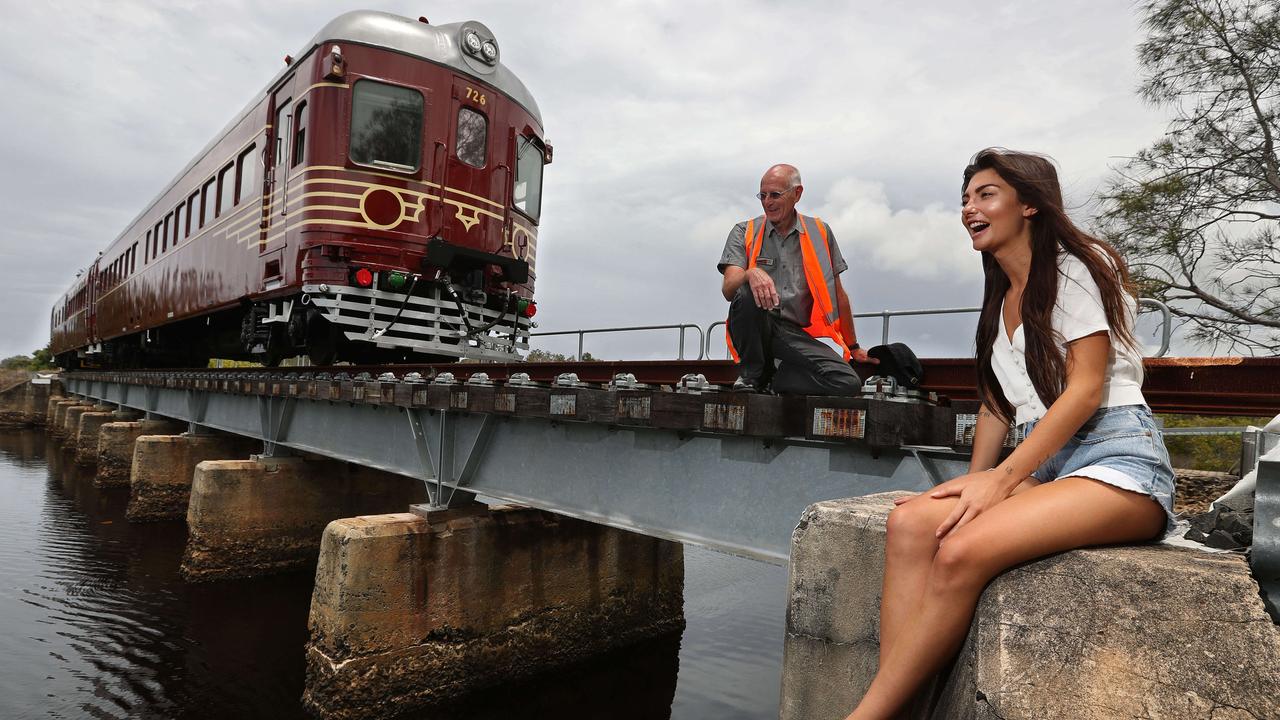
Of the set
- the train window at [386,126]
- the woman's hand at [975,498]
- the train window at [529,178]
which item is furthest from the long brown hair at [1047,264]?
the train window at [529,178]

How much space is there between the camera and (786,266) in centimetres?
358

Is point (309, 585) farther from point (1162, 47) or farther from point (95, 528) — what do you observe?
point (1162, 47)

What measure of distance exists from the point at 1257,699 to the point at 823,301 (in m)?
2.35

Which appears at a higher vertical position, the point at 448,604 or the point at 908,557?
the point at 908,557

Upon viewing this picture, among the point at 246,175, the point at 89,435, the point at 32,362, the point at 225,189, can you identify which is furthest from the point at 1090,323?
the point at 32,362

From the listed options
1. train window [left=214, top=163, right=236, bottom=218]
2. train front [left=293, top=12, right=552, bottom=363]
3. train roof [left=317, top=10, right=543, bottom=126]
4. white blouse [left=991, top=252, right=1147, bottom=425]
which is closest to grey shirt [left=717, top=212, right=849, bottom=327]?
white blouse [left=991, top=252, right=1147, bottom=425]

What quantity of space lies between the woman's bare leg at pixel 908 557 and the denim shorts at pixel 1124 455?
12.0 inches

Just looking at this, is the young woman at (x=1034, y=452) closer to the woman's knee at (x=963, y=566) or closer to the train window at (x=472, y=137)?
the woman's knee at (x=963, y=566)

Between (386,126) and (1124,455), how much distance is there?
8617 millimetres

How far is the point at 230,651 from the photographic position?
24.6 ft

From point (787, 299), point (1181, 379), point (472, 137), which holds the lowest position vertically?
point (1181, 379)

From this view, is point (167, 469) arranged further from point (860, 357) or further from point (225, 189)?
point (860, 357)

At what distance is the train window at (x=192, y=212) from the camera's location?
12.7 metres

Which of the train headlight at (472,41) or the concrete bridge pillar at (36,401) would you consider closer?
the train headlight at (472,41)
